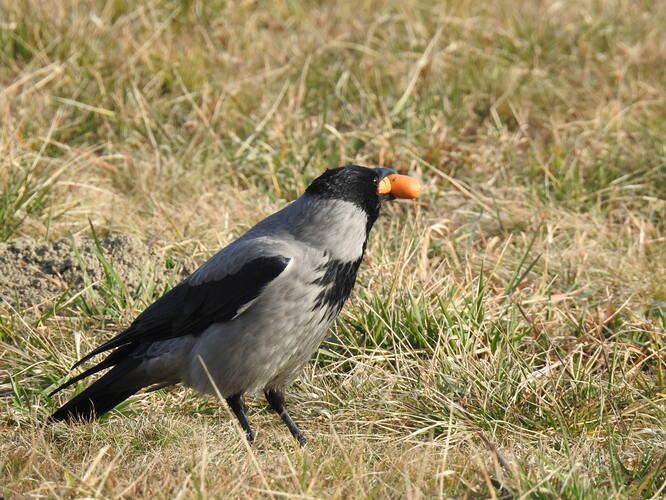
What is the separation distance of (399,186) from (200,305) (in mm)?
926

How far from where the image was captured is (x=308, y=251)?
370 cm

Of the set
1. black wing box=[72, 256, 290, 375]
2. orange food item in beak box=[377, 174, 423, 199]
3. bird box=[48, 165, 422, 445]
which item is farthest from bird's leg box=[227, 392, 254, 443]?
orange food item in beak box=[377, 174, 423, 199]

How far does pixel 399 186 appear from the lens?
3.97 meters

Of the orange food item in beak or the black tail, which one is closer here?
the black tail

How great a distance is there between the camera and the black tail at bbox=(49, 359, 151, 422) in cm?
384

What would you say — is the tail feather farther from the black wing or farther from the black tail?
the black wing

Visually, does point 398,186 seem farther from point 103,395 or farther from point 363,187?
point 103,395

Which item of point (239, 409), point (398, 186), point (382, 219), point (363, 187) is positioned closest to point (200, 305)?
point (239, 409)

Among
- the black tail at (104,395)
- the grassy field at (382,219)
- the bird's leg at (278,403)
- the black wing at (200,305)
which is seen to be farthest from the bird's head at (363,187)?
the black tail at (104,395)

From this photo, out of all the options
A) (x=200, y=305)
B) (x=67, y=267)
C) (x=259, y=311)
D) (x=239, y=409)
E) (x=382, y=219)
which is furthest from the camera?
(x=382, y=219)

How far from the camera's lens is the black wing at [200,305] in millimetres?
3652

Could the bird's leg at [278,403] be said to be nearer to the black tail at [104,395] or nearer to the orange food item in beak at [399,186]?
the black tail at [104,395]

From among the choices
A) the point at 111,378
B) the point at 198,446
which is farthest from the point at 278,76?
the point at 198,446

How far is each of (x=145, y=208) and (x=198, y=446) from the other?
230cm
